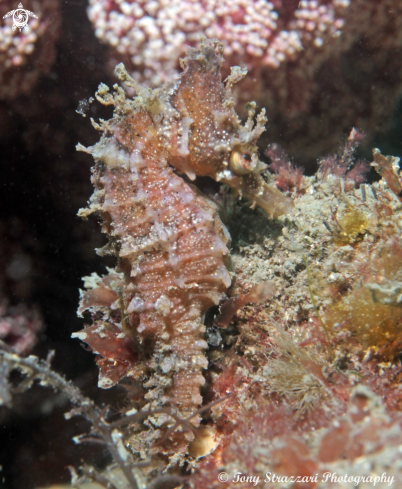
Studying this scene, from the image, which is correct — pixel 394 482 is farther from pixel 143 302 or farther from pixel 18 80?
pixel 18 80

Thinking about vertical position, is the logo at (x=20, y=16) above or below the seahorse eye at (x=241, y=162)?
above

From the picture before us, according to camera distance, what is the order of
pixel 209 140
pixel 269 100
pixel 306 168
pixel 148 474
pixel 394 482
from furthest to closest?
1. pixel 306 168
2. pixel 269 100
3. pixel 209 140
4. pixel 148 474
5. pixel 394 482

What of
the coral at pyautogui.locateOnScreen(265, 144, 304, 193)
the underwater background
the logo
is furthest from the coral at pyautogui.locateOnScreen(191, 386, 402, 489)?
the logo

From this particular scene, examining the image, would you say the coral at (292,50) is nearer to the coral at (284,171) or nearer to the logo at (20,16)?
the coral at (284,171)

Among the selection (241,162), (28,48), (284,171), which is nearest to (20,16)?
(28,48)

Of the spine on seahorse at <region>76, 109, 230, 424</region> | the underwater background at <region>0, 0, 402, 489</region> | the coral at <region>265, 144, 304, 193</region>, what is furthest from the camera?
the coral at <region>265, 144, 304, 193</region>

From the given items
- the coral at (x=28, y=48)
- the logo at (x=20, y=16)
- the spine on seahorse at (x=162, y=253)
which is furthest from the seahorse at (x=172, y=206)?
the logo at (x=20, y=16)

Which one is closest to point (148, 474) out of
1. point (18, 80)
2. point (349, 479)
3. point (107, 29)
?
point (349, 479)

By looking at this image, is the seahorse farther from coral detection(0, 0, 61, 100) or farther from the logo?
the logo
